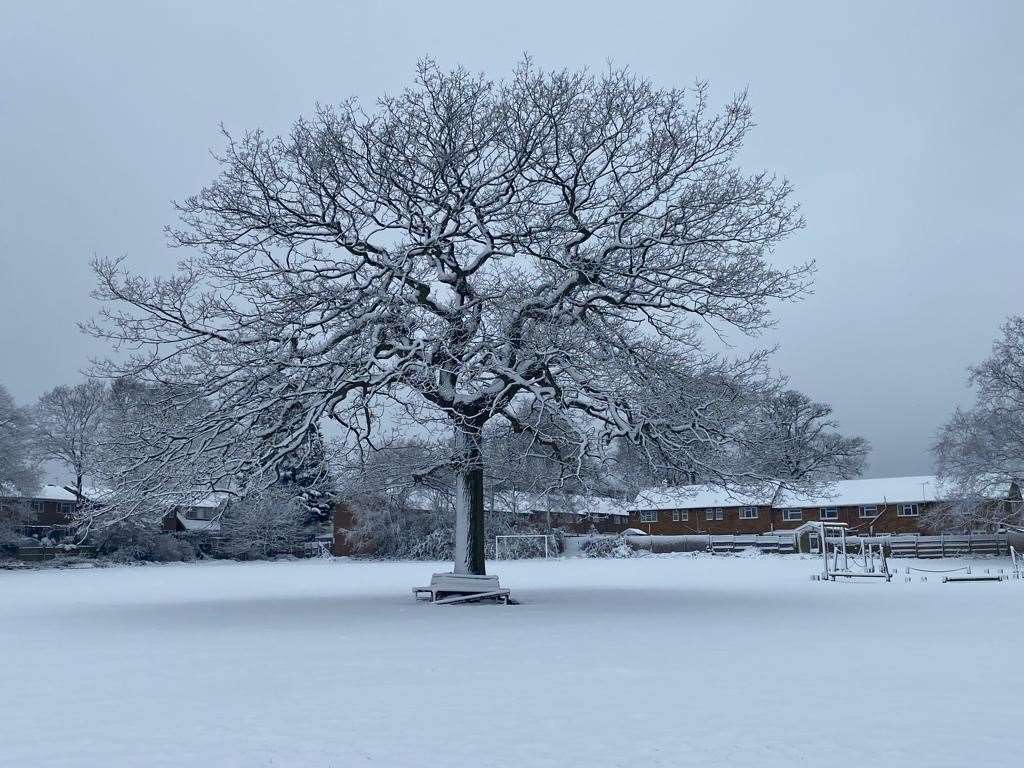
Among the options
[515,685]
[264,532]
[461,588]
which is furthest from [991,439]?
[264,532]

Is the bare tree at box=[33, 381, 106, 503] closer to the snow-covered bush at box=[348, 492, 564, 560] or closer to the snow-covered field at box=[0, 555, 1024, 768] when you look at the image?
the snow-covered bush at box=[348, 492, 564, 560]

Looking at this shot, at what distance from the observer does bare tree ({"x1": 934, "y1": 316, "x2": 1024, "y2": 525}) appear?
4606cm

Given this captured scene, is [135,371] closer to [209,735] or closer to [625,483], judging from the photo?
[625,483]

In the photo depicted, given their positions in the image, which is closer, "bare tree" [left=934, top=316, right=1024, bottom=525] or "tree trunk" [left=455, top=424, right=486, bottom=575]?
"tree trunk" [left=455, top=424, right=486, bottom=575]

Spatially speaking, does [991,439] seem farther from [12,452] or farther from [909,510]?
[12,452]

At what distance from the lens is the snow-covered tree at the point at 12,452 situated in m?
54.4

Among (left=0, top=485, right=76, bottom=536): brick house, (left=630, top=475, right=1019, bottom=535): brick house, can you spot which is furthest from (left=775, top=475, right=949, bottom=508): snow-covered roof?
(left=0, top=485, right=76, bottom=536): brick house

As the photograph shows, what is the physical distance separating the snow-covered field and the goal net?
132 ft

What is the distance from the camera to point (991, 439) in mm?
46688

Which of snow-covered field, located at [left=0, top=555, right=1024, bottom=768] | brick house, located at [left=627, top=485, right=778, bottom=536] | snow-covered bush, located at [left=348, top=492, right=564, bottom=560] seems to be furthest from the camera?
brick house, located at [left=627, top=485, right=778, bottom=536]

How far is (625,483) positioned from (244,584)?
1877 centimetres

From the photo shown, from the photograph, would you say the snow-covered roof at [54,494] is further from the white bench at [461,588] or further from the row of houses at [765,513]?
the white bench at [461,588]

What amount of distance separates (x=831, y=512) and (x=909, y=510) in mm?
6768

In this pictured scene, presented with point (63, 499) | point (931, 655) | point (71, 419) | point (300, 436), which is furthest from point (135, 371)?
point (63, 499)
